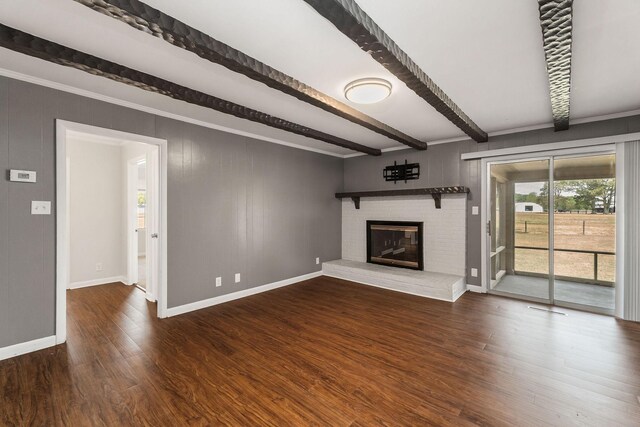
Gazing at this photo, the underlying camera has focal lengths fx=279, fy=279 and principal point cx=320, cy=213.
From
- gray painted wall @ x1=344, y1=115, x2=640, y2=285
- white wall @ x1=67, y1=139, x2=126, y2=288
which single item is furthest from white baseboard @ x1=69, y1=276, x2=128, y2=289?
gray painted wall @ x1=344, y1=115, x2=640, y2=285

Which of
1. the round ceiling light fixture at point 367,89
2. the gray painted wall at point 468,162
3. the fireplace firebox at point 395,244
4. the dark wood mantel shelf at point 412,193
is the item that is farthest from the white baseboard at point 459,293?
the round ceiling light fixture at point 367,89

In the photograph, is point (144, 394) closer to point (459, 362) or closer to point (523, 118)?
point (459, 362)

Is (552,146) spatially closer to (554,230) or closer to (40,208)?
(554,230)

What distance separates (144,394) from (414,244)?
4.29m

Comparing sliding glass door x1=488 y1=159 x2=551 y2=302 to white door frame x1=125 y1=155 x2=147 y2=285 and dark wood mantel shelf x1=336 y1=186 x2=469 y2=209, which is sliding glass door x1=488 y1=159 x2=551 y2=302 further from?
white door frame x1=125 y1=155 x2=147 y2=285

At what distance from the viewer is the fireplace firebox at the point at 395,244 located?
497 cm

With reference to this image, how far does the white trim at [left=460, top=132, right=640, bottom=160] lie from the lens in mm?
3304

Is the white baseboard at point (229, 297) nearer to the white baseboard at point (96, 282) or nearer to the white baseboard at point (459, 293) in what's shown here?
the white baseboard at point (96, 282)

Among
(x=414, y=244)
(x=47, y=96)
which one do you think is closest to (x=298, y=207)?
(x=414, y=244)

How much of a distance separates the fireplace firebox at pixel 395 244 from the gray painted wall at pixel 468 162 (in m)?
0.73

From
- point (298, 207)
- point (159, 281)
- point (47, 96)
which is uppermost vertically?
point (47, 96)

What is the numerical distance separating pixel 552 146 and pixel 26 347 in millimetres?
6255

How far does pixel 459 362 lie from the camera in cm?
238

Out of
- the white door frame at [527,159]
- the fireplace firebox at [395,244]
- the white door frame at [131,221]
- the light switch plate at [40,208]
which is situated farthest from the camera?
the fireplace firebox at [395,244]
